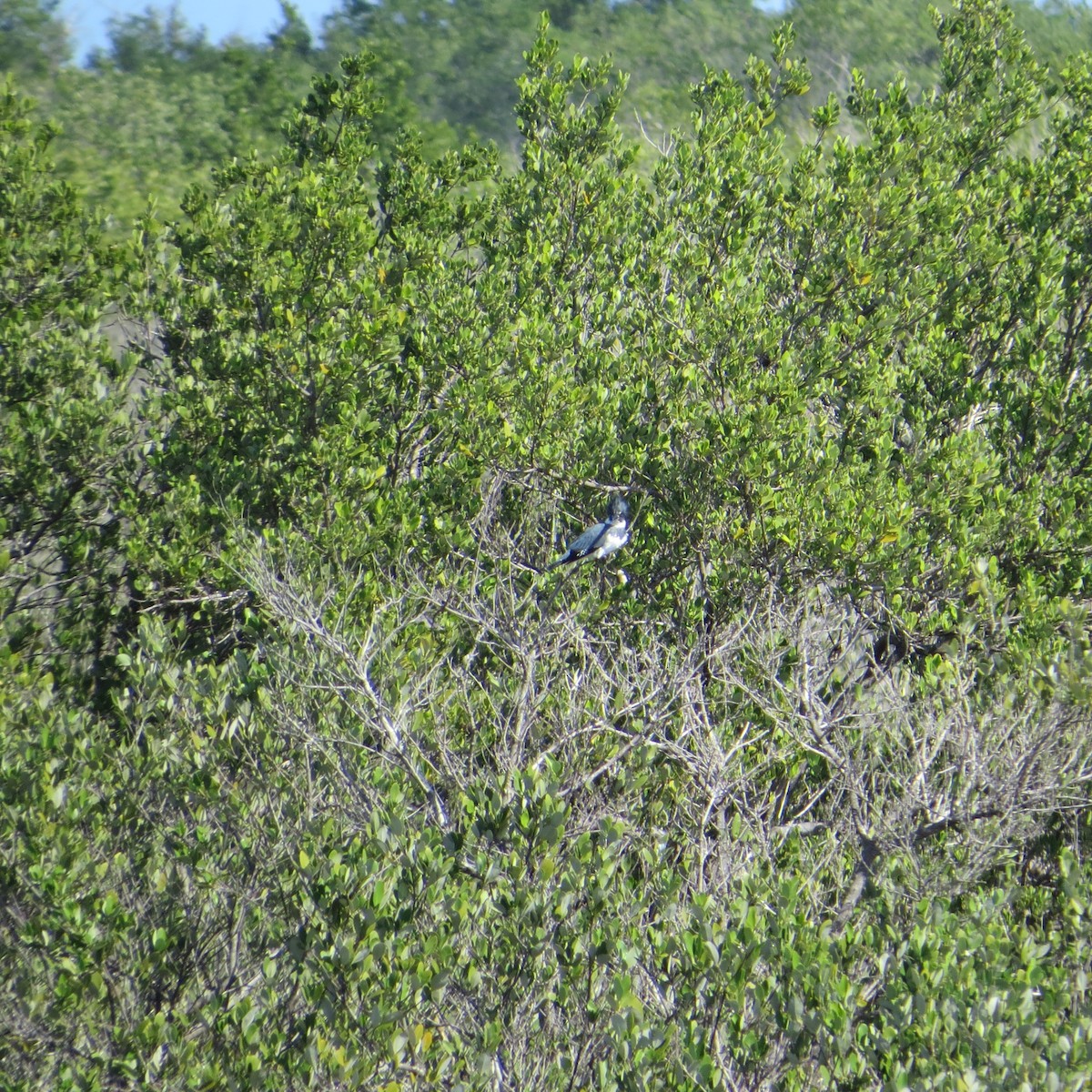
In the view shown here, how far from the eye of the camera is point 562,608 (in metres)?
7.50

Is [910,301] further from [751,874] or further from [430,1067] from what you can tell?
[430,1067]

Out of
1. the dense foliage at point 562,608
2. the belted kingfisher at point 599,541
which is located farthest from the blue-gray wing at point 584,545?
the dense foliage at point 562,608

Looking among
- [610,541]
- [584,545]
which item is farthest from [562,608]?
[610,541]

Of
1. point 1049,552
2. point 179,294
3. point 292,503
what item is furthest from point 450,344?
point 1049,552

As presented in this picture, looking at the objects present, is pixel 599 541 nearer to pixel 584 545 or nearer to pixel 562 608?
pixel 584 545

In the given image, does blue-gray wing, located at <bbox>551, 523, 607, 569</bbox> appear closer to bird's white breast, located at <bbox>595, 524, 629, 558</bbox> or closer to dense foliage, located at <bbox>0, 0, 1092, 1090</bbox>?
bird's white breast, located at <bbox>595, 524, 629, 558</bbox>

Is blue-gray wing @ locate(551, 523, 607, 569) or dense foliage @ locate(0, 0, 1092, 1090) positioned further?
blue-gray wing @ locate(551, 523, 607, 569)

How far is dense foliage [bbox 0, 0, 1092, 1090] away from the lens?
4953mm

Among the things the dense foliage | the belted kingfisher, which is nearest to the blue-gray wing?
the belted kingfisher

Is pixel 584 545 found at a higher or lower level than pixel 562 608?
higher

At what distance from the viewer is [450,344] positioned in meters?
9.24

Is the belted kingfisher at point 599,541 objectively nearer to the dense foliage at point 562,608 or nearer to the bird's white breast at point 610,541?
the bird's white breast at point 610,541

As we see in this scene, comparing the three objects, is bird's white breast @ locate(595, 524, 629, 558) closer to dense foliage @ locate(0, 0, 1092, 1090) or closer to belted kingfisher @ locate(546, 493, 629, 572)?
belted kingfisher @ locate(546, 493, 629, 572)

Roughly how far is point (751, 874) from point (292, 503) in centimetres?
501
